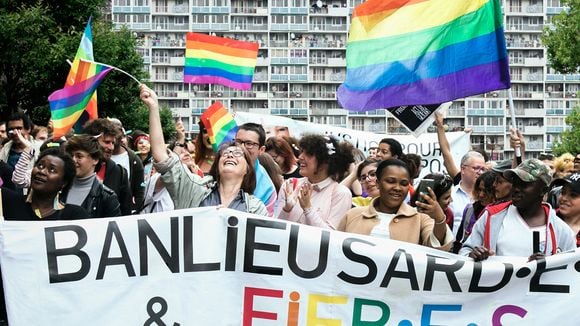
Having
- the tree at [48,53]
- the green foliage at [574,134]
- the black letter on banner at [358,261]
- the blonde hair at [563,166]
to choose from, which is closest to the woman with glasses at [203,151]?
the black letter on banner at [358,261]

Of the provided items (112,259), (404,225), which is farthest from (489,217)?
(112,259)

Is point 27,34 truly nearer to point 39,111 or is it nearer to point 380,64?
point 39,111

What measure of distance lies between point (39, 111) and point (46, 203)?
27431 mm

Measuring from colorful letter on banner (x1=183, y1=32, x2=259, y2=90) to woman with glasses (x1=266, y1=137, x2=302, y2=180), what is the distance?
304 cm

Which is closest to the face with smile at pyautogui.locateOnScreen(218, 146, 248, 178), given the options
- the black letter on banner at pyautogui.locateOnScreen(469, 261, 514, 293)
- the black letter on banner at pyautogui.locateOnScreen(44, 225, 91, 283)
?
the black letter on banner at pyautogui.locateOnScreen(44, 225, 91, 283)

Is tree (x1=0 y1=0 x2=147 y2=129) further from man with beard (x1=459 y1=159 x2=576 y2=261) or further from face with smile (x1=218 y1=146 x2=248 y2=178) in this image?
man with beard (x1=459 y1=159 x2=576 y2=261)

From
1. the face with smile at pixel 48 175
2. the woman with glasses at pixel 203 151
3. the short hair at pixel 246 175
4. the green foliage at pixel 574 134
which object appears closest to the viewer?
the face with smile at pixel 48 175

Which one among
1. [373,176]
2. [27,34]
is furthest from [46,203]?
[27,34]

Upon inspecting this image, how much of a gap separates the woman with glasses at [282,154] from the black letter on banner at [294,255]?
390cm

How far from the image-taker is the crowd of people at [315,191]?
684cm

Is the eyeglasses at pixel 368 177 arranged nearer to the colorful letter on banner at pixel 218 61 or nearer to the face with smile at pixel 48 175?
the face with smile at pixel 48 175

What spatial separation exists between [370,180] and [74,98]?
12.2 ft

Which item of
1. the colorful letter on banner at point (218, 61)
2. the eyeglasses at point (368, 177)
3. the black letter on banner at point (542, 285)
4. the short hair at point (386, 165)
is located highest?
the colorful letter on banner at point (218, 61)

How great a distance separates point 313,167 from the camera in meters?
8.14
